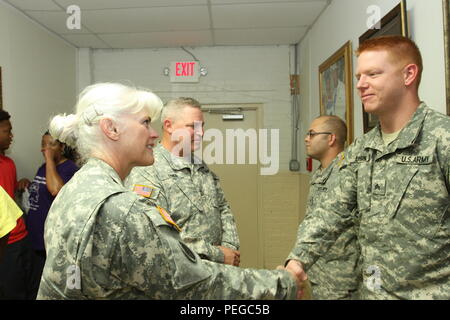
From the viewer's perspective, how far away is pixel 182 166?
1.87 metres

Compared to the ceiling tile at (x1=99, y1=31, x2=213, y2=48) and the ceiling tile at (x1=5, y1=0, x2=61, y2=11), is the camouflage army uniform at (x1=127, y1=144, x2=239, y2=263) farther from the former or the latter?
the ceiling tile at (x1=99, y1=31, x2=213, y2=48)

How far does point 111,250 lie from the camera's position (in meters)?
0.86

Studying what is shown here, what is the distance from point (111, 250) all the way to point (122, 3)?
274 cm

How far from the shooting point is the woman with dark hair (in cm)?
275

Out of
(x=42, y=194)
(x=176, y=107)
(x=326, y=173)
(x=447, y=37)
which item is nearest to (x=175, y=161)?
(x=176, y=107)

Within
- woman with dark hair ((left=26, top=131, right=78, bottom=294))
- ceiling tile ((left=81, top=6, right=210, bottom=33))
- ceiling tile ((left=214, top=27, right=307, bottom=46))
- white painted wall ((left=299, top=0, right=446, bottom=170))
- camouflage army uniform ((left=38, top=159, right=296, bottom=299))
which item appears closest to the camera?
camouflage army uniform ((left=38, top=159, right=296, bottom=299))

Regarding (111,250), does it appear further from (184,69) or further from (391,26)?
(184,69)

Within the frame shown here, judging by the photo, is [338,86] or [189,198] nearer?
[189,198]

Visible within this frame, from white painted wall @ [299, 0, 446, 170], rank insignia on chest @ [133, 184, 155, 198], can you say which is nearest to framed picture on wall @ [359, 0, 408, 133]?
white painted wall @ [299, 0, 446, 170]

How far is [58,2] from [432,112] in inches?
117

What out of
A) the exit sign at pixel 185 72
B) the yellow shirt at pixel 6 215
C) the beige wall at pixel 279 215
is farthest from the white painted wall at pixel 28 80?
the beige wall at pixel 279 215
